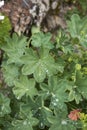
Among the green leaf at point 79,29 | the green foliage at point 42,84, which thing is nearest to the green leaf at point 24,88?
the green foliage at point 42,84

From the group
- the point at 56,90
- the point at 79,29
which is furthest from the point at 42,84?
the point at 79,29

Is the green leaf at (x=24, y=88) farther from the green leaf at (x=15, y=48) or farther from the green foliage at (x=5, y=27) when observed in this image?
the green foliage at (x=5, y=27)

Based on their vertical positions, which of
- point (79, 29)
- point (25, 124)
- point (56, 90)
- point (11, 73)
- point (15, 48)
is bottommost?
point (25, 124)

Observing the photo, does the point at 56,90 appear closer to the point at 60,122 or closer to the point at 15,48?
the point at 60,122

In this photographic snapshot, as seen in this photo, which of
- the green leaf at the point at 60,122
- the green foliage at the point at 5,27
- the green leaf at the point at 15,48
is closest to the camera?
the green leaf at the point at 60,122

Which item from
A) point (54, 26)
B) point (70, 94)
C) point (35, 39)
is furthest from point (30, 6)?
point (70, 94)

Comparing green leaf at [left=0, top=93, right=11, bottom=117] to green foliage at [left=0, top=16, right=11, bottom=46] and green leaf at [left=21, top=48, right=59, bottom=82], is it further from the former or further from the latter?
green foliage at [left=0, top=16, right=11, bottom=46]

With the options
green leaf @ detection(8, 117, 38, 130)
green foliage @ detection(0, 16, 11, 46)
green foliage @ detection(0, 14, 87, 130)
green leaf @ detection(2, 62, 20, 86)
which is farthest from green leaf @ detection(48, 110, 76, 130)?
green foliage @ detection(0, 16, 11, 46)
